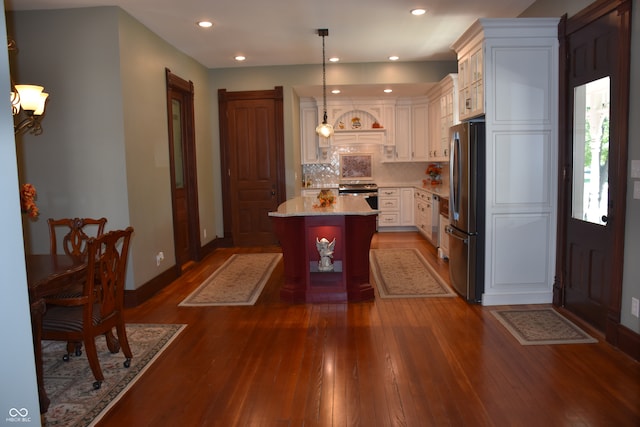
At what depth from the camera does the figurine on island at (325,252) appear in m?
4.79

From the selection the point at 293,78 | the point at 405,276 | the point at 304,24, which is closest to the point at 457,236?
the point at 405,276

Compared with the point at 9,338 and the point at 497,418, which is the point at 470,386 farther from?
the point at 9,338

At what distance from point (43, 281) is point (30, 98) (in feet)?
4.44

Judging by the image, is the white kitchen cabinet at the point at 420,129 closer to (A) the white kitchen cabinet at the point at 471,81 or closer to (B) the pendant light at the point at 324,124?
(B) the pendant light at the point at 324,124

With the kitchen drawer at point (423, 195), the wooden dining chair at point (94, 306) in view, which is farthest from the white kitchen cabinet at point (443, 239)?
the wooden dining chair at point (94, 306)

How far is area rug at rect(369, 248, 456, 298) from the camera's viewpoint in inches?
197

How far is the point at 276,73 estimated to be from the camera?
7.48 meters

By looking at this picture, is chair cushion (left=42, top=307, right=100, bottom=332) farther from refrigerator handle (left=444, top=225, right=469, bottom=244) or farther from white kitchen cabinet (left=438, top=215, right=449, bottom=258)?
white kitchen cabinet (left=438, top=215, right=449, bottom=258)

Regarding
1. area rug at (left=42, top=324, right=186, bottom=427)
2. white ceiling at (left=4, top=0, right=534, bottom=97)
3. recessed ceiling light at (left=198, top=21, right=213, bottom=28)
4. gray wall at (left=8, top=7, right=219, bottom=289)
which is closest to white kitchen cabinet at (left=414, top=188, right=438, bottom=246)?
white ceiling at (left=4, top=0, right=534, bottom=97)

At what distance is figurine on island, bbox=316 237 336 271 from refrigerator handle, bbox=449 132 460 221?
124 centimetres

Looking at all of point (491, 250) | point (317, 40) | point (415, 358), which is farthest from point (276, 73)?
point (415, 358)

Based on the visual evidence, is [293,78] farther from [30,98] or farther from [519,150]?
[30,98]

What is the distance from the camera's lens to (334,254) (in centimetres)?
489

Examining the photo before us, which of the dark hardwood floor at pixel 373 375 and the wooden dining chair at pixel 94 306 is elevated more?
the wooden dining chair at pixel 94 306
